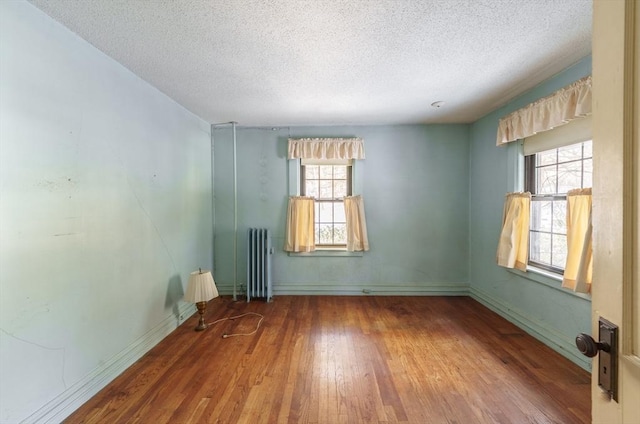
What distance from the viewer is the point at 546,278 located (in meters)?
2.46

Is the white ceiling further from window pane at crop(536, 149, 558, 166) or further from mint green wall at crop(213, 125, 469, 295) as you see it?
mint green wall at crop(213, 125, 469, 295)

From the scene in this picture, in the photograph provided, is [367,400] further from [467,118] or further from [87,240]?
[467,118]

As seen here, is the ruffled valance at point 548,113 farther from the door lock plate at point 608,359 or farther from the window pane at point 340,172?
the door lock plate at point 608,359

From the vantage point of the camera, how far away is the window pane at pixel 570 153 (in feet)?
7.33

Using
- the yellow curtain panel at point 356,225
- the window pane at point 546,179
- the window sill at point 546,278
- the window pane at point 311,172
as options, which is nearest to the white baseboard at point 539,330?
the window sill at point 546,278

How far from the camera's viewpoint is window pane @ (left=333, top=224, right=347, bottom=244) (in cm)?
402

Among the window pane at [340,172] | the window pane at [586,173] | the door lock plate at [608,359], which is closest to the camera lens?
the door lock plate at [608,359]

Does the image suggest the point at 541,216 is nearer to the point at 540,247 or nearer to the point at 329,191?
the point at 540,247

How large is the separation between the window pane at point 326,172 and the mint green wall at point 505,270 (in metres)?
1.97

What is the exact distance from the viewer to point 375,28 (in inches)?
66.5

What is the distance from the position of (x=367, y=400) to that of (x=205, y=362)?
1335 mm

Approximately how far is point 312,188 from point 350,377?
2564mm

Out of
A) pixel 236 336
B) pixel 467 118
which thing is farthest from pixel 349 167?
pixel 236 336

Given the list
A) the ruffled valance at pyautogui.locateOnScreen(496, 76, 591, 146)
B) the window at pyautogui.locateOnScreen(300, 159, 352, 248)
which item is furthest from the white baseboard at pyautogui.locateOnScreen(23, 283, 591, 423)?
the ruffled valance at pyautogui.locateOnScreen(496, 76, 591, 146)
